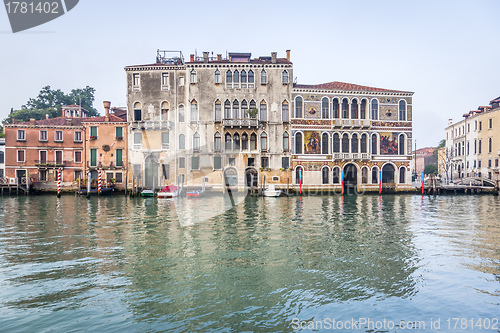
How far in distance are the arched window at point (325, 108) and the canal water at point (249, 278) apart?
2032cm

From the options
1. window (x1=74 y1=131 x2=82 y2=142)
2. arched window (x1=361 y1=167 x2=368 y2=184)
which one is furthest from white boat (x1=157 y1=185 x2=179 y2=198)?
arched window (x1=361 y1=167 x2=368 y2=184)

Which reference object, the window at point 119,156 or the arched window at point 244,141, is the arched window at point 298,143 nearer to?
the arched window at point 244,141

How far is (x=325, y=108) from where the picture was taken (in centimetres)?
3356

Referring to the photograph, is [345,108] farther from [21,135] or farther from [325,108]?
[21,135]

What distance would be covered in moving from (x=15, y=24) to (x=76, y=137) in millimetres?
31893

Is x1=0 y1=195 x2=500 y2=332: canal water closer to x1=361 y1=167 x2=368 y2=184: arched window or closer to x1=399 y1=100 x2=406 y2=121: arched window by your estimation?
x1=361 y1=167 x2=368 y2=184: arched window

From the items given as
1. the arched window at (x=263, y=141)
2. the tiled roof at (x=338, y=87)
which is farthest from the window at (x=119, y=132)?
the tiled roof at (x=338, y=87)

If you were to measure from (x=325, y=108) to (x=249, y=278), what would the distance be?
28.0 m

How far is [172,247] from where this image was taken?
10.7 meters

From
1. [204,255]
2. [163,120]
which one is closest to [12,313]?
[204,255]

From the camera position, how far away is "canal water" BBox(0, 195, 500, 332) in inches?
228

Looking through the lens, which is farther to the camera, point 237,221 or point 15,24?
point 237,221

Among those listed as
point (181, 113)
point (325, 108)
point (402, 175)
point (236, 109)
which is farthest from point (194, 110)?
point (402, 175)

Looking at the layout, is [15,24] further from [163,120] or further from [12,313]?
[163,120]
